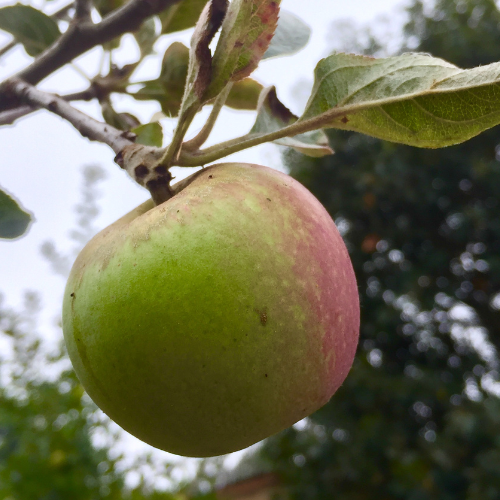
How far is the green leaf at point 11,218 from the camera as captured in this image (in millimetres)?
503

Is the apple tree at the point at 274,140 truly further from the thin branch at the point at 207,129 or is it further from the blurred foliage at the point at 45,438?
the blurred foliage at the point at 45,438

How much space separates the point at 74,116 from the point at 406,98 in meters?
0.34

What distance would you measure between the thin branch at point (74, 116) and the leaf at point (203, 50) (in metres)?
0.11

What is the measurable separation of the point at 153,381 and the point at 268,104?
0.30 meters

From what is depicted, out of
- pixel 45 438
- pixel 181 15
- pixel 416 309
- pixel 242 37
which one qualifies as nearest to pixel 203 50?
pixel 242 37

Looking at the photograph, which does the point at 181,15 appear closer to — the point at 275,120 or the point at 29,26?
the point at 29,26

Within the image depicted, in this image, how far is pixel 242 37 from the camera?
1.24 ft

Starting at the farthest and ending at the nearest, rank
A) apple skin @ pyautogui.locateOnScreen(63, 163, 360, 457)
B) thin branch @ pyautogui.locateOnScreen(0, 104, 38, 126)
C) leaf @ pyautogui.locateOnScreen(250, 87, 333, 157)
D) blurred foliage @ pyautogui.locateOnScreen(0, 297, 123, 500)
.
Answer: blurred foliage @ pyautogui.locateOnScreen(0, 297, 123, 500), thin branch @ pyautogui.locateOnScreen(0, 104, 38, 126), leaf @ pyautogui.locateOnScreen(250, 87, 333, 157), apple skin @ pyautogui.locateOnScreen(63, 163, 360, 457)

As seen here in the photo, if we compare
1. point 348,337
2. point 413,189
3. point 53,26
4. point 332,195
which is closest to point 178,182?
point 348,337

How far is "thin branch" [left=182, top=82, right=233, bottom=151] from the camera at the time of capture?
0.48 m

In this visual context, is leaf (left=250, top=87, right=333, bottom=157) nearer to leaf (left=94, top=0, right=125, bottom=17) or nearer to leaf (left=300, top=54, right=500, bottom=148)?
leaf (left=300, top=54, right=500, bottom=148)

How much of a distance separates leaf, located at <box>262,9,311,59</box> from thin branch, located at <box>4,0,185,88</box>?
14cm

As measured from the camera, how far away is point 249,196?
15.7 inches

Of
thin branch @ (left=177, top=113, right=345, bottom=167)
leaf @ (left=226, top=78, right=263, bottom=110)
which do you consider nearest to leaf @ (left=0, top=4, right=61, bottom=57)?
leaf @ (left=226, top=78, right=263, bottom=110)
